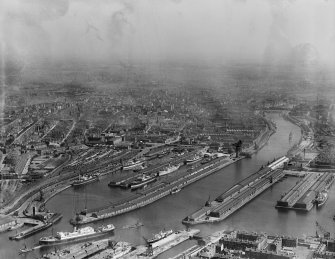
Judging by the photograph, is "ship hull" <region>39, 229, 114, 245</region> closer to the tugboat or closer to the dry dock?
the dry dock

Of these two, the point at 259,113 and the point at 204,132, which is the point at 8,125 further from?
the point at 259,113

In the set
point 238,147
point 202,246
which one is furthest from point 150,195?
point 238,147

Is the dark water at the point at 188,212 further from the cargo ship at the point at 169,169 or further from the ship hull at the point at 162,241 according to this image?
the cargo ship at the point at 169,169

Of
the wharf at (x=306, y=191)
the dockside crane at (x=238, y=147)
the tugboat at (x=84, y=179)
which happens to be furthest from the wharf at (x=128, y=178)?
the wharf at (x=306, y=191)

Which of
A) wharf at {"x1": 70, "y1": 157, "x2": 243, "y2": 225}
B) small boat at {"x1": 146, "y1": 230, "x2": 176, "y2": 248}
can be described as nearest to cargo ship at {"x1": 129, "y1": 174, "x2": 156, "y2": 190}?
wharf at {"x1": 70, "y1": 157, "x2": 243, "y2": 225}

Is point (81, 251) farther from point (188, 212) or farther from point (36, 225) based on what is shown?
point (188, 212)
